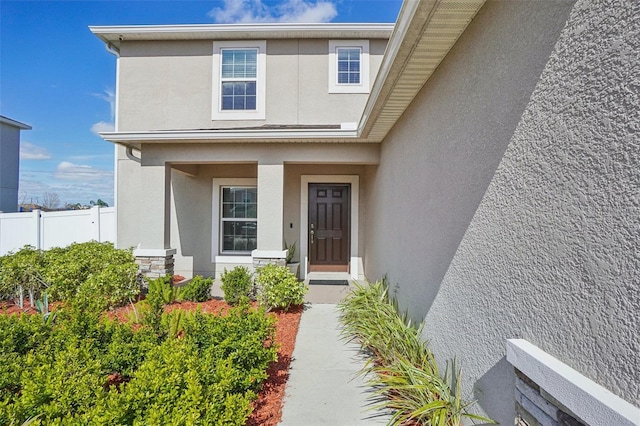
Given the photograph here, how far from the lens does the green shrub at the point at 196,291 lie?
21.1 ft

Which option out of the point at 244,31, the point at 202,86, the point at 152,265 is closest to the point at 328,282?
the point at 152,265

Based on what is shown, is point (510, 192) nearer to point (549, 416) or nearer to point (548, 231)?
point (548, 231)

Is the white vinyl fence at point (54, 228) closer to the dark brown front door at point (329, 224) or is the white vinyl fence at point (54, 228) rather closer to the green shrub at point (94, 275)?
the green shrub at point (94, 275)

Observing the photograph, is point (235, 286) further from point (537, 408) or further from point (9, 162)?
point (9, 162)

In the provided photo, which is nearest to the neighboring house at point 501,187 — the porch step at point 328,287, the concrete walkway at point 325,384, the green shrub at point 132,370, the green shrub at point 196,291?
the porch step at point 328,287

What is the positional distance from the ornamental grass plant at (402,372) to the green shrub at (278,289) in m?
1.12

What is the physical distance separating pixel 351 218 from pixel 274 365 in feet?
17.6

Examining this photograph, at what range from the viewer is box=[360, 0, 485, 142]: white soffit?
8.70ft

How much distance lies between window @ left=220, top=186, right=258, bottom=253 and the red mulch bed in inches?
109

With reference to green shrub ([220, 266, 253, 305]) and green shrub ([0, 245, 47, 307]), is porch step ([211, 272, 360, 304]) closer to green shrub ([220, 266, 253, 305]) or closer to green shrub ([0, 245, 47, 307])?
green shrub ([220, 266, 253, 305])

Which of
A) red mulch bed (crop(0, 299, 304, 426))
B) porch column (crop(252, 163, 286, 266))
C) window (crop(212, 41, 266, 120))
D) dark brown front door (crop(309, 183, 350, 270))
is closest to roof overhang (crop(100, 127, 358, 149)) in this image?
porch column (crop(252, 163, 286, 266))

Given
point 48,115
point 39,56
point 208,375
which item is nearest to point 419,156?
point 208,375

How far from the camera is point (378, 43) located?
28.0ft

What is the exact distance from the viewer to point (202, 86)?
858cm
